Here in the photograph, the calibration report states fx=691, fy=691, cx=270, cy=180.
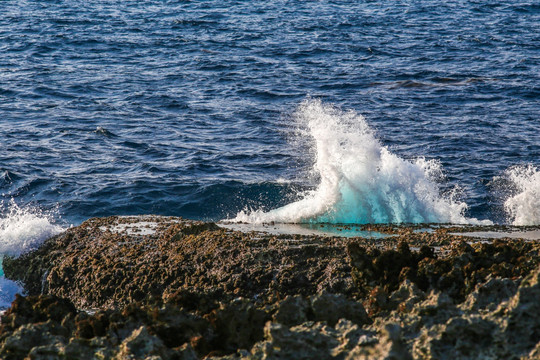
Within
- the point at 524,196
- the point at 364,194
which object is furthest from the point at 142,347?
the point at 524,196

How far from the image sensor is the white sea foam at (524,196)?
14328mm

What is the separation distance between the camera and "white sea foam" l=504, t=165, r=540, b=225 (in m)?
14.3

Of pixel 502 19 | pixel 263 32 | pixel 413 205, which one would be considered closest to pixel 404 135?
pixel 413 205

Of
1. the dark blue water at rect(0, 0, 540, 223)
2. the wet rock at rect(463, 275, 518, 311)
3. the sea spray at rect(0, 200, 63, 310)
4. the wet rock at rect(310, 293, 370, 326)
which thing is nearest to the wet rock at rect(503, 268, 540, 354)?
the wet rock at rect(463, 275, 518, 311)

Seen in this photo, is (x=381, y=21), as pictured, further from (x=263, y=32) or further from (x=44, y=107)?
(x=44, y=107)

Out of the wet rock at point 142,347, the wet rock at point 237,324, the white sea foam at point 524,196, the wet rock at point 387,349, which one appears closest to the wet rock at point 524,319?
the wet rock at point 387,349

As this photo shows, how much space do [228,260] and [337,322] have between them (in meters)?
2.99

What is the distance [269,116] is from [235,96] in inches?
90.2

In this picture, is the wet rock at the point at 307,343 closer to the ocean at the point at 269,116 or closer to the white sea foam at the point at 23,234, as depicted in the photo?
the ocean at the point at 269,116

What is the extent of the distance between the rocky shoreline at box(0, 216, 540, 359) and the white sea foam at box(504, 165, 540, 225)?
553 centimetres

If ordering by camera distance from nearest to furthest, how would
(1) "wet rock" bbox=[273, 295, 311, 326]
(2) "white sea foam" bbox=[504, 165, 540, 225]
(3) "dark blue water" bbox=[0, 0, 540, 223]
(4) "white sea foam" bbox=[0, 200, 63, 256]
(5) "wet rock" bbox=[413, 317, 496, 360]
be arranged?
1. (5) "wet rock" bbox=[413, 317, 496, 360]
2. (1) "wet rock" bbox=[273, 295, 311, 326]
3. (4) "white sea foam" bbox=[0, 200, 63, 256]
4. (2) "white sea foam" bbox=[504, 165, 540, 225]
5. (3) "dark blue water" bbox=[0, 0, 540, 223]

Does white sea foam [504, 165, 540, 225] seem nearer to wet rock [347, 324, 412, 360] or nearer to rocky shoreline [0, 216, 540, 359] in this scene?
rocky shoreline [0, 216, 540, 359]

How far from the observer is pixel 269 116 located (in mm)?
20734

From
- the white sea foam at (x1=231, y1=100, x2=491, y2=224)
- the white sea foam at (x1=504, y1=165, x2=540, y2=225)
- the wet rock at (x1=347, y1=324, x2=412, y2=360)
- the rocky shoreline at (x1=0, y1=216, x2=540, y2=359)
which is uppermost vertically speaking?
the wet rock at (x1=347, y1=324, x2=412, y2=360)
